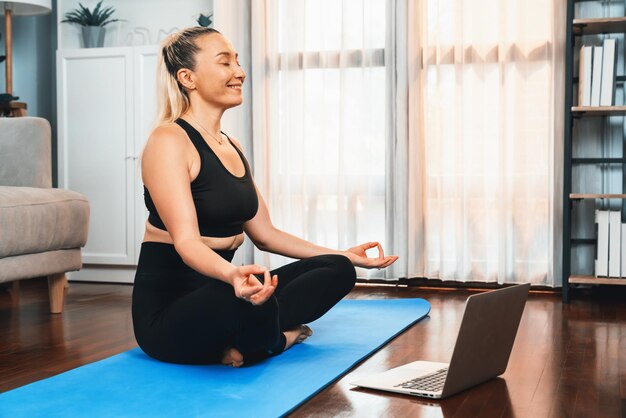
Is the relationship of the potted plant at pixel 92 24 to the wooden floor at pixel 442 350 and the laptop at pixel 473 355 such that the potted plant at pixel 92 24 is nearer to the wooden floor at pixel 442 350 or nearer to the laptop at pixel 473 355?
the wooden floor at pixel 442 350

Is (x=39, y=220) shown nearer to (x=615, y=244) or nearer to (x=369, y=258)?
(x=369, y=258)

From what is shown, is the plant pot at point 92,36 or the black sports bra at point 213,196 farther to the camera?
the plant pot at point 92,36

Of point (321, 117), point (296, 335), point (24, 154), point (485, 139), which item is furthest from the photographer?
point (321, 117)

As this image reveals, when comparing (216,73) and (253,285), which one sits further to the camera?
(216,73)

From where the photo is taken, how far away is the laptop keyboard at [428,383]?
1898 millimetres

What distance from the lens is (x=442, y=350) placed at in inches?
96.3

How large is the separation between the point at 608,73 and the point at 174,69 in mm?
2074

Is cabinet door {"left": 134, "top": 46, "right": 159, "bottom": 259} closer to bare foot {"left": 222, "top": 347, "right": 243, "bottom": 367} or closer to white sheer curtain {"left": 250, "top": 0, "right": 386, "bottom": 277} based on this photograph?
white sheer curtain {"left": 250, "top": 0, "right": 386, "bottom": 277}

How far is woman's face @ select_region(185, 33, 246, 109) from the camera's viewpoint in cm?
219

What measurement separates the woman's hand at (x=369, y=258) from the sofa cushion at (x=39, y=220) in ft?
4.19

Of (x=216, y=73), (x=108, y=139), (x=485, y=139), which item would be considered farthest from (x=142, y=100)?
(x=216, y=73)

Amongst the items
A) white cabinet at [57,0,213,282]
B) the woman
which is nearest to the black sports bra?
the woman

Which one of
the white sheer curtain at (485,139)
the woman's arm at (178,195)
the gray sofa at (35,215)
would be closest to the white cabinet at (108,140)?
the gray sofa at (35,215)

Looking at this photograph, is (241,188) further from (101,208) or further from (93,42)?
(93,42)
